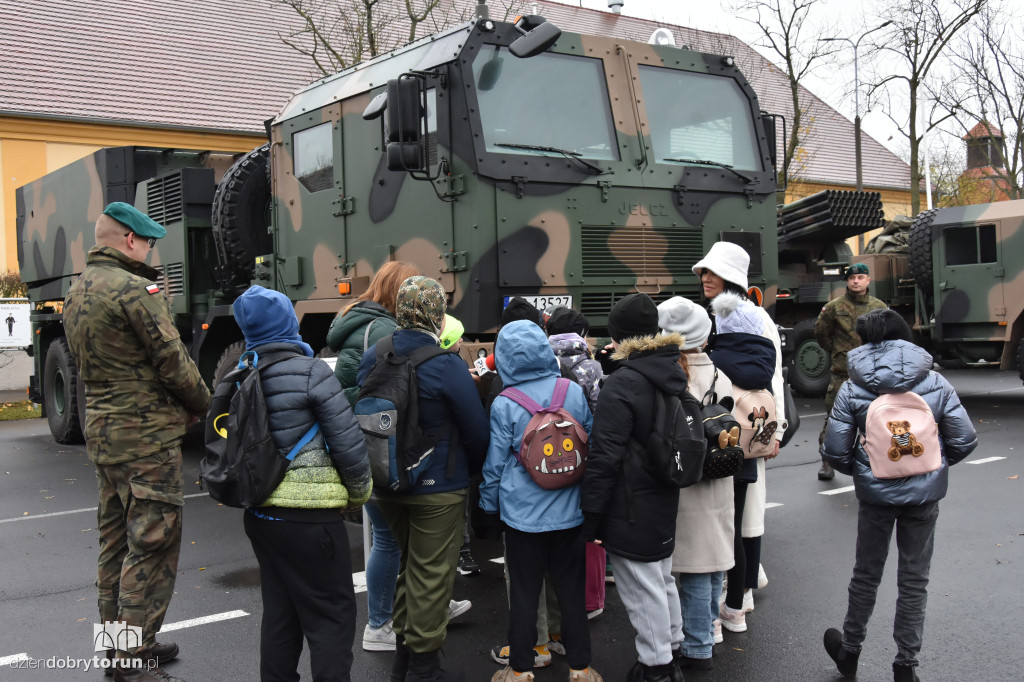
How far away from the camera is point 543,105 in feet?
21.7

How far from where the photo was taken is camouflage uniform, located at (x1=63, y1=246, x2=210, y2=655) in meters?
4.02

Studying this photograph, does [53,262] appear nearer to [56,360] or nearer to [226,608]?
[56,360]

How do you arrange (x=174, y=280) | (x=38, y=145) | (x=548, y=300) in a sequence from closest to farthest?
(x=548, y=300)
(x=174, y=280)
(x=38, y=145)

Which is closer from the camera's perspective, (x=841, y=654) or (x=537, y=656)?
(x=841, y=654)

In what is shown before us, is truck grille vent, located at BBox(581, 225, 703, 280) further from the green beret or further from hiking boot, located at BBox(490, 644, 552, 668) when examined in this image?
the green beret

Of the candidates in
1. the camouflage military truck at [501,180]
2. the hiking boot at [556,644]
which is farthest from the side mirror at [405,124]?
the hiking boot at [556,644]

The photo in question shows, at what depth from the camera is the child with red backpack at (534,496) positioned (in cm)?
386

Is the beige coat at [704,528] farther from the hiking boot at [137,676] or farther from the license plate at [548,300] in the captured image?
the license plate at [548,300]

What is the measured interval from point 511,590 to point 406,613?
45 centimetres

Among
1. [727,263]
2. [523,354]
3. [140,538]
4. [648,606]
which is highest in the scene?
[727,263]

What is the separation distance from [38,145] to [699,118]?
59.2 feet


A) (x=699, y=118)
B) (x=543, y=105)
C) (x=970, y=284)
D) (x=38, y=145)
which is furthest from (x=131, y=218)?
(x=38, y=145)

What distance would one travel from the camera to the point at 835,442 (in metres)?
3.99

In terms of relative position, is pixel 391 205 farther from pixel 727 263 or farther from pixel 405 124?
pixel 727 263
